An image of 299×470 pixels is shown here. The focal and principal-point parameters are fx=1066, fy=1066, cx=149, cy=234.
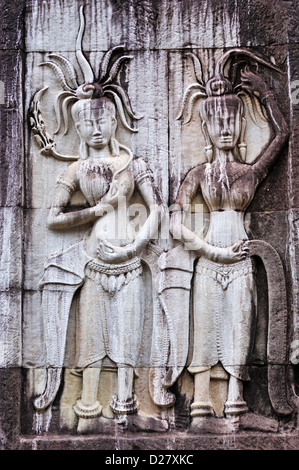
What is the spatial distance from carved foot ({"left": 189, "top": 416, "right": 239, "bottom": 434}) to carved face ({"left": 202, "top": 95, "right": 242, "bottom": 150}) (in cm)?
253

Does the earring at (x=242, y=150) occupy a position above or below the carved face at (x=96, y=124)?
below

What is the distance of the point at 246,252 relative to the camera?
986cm

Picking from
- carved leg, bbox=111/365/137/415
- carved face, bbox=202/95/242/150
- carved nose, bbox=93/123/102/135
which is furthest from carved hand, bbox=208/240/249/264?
carved nose, bbox=93/123/102/135

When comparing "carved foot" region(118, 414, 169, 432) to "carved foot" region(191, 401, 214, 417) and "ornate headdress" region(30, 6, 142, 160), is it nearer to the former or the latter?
"carved foot" region(191, 401, 214, 417)

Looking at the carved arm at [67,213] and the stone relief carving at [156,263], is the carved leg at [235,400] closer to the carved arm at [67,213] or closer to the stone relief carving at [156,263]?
the stone relief carving at [156,263]

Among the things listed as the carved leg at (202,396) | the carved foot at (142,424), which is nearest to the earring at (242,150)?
the carved leg at (202,396)

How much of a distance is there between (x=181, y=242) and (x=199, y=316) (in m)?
0.71

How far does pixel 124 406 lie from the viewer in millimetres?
9680

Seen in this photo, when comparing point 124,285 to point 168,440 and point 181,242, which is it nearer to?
point 181,242

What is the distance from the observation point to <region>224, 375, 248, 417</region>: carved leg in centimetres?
968

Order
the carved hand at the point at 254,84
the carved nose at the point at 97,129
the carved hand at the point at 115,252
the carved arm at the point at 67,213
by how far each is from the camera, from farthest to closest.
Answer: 1. the carved hand at the point at 254,84
2. the carved nose at the point at 97,129
3. the carved arm at the point at 67,213
4. the carved hand at the point at 115,252

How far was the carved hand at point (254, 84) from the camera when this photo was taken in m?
10.1

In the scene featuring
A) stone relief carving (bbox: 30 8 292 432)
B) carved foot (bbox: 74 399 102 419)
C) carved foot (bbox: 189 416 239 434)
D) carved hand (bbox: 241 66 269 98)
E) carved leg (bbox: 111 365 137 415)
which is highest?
carved hand (bbox: 241 66 269 98)

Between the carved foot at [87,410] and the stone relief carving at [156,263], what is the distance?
0.4 inches
